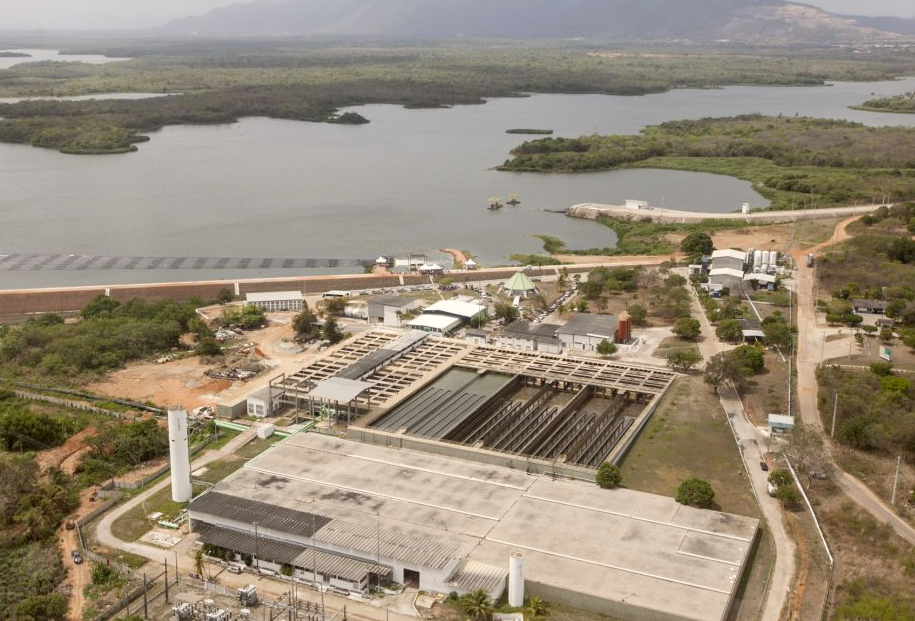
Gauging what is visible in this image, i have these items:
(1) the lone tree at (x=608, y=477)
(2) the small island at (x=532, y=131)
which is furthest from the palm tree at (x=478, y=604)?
(2) the small island at (x=532, y=131)

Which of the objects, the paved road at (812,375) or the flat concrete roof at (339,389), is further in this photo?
the flat concrete roof at (339,389)

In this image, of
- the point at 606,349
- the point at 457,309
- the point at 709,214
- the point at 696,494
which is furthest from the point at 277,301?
the point at 709,214

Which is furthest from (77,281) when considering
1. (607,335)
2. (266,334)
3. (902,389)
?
(902,389)

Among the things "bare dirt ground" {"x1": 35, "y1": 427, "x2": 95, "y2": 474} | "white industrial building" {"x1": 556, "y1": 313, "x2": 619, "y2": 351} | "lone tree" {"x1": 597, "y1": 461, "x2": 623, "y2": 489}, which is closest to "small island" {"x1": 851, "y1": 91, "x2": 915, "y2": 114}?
"white industrial building" {"x1": 556, "y1": 313, "x2": 619, "y2": 351}

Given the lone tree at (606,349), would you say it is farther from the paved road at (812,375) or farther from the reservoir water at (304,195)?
the reservoir water at (304,195)

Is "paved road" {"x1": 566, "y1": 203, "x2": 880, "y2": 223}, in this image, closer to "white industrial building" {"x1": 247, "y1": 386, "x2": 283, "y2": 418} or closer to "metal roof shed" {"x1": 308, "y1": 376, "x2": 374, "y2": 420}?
"metal roof shed" {"x1": 308, "y1": 376, "x2": 374, "y2": 420}

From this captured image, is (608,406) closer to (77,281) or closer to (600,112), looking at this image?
(77,281)
